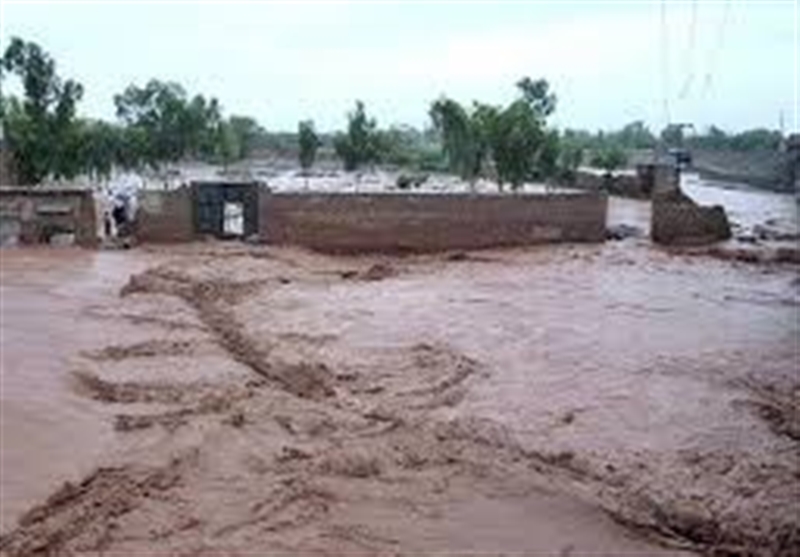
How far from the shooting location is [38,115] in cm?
4097

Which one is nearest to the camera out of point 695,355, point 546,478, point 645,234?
point 546,478

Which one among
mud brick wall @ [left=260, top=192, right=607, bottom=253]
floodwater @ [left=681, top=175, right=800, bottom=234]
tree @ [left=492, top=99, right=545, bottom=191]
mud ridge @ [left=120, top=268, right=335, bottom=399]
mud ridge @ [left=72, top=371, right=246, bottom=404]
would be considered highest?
tree @ [left=492, top=99, right=545, bottom=191]

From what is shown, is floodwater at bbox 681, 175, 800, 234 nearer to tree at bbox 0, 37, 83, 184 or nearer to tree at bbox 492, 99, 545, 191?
tree at bbox 492, 99, 545, 191

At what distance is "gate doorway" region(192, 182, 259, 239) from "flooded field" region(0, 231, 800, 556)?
6075 mm

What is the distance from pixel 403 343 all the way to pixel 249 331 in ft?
8.16

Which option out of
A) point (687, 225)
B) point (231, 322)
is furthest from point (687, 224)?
point (231, 322)

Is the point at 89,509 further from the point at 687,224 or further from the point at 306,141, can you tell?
the point at 306,141

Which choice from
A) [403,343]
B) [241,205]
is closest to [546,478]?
[403,343]

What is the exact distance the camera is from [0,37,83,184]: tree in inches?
1565

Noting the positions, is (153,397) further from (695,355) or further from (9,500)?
(695,355)

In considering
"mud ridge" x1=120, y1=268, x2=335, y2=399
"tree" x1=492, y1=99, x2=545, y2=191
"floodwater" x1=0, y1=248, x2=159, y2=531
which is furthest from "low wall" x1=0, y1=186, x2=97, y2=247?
"tree" x1=492, y1=99, x2=545, y2=191

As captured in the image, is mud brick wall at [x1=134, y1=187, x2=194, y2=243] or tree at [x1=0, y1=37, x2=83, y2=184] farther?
tree at [x1=0, y1=37, x2=83, y2=184]

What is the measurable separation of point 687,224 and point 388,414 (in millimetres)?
22731

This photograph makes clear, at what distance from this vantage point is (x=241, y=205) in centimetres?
3244
